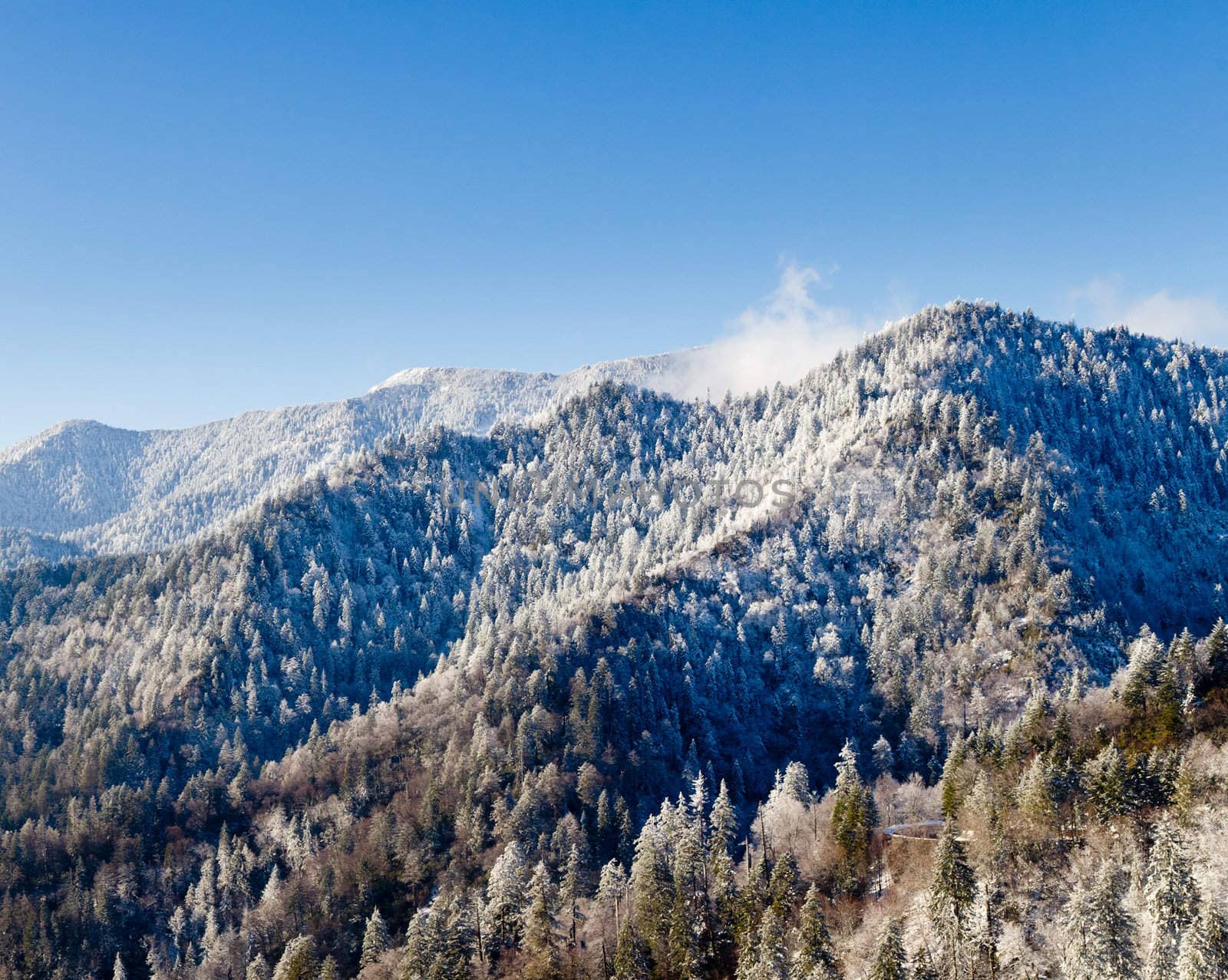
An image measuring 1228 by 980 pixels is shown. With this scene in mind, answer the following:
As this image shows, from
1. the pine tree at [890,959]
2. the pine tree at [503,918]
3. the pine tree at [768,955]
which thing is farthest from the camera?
the pine tree at [503,918]

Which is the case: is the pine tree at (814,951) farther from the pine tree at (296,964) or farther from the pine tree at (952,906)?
the pine tree at (296,964)

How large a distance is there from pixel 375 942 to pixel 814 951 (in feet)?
185

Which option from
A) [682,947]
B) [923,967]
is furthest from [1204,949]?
[682,947]

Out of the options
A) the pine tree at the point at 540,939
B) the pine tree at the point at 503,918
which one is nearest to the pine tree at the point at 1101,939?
the pine tree at the point at 540,939

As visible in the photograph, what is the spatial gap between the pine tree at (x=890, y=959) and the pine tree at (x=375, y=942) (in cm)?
6088

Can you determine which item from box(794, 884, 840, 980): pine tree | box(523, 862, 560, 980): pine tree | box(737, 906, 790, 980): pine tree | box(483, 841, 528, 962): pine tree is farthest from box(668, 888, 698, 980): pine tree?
box(483, 841, 528, 962): pine tree

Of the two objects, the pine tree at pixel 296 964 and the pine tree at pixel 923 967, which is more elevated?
the pine tree at pixel 923 967

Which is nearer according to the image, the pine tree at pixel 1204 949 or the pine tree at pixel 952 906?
the pine tree at pixel 1204 949

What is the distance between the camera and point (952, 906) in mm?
68625

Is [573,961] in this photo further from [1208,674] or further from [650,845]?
[1208,674]

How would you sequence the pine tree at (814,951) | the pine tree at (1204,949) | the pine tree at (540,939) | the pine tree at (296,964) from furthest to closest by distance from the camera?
the pine tree at (296,964) → the pine tree at (540,939) → the pine tree at (814,951) → the pine tree at (1204,949)

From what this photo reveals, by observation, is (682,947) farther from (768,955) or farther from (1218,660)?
(1218,660)

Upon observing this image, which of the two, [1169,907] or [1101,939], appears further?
[1169,907]

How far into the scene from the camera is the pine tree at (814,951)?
220 feet
